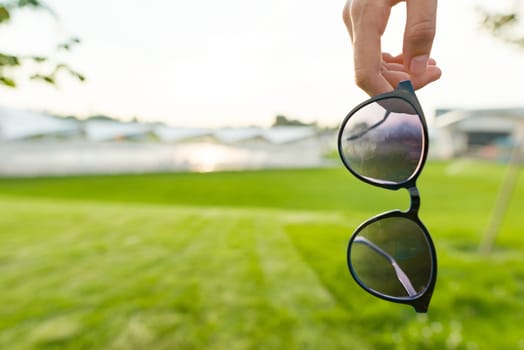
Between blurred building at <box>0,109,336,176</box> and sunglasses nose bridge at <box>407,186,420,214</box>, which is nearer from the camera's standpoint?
sunglasses nose bridge at <box>407,186,420,214</box>

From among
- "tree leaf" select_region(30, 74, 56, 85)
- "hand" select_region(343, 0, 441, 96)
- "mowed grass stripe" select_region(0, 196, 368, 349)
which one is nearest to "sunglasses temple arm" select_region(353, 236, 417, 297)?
"hand" select_region(343, 0, 441, 96)

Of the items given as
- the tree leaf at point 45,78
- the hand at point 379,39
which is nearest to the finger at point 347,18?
the hand at point 379,39

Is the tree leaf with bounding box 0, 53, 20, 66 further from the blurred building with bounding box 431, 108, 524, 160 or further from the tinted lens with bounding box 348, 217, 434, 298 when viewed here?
the blurred building with bounding box 431, 108, 524, 160

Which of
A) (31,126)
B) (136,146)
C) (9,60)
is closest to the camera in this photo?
(9,60)

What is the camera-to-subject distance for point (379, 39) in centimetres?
51

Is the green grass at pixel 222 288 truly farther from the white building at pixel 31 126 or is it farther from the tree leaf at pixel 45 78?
the white building at pixel 31 126

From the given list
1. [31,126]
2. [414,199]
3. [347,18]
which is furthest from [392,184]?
[31,126]

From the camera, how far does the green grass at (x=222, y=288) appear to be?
231 cm

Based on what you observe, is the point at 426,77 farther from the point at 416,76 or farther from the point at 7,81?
the point at 7,81

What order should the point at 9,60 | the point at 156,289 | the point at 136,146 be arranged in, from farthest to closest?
1. the point at 136,146
2. the point at 156,289
3. the point at 9,60

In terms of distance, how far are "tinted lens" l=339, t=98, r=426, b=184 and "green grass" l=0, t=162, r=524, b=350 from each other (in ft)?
6.42

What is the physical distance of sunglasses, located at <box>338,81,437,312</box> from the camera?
55 centimetres

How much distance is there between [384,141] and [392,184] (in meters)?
0.08

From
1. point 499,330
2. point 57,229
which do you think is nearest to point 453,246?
point 499,330
